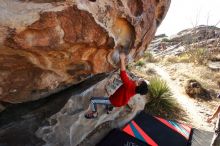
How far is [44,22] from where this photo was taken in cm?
365

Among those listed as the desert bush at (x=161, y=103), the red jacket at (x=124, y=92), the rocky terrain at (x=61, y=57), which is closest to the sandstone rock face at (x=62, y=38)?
the rocky terrain at (x=61, y=57)

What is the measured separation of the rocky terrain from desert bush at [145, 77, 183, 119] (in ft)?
9.26

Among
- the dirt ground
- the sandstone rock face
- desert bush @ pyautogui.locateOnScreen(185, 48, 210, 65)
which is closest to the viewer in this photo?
the sandstone rock face

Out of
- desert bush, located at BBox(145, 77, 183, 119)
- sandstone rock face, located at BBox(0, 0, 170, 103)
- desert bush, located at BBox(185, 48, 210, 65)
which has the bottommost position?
desert bush, located at BBox(145, 77, 183, 119)

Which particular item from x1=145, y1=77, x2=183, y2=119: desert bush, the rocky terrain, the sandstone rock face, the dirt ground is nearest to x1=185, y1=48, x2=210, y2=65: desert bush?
the dirt ground

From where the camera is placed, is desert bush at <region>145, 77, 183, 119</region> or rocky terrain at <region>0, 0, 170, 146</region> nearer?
rocky terrain at <region>0, 0, 170, 146</region>

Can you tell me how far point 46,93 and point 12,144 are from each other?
99 centimetres

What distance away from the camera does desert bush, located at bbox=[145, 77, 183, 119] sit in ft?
31.1

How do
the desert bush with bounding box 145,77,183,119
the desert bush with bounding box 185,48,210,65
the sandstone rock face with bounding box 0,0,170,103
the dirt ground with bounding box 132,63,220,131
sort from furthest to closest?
the desert bush with bounding box 185,48,210,65
the dirt ground with bounding box 132,63,220,131
the desert bush with bounding box 145,77,183,119
the sandstone rock face with bounding box 0,0,170,103

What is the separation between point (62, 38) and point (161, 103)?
247 inches

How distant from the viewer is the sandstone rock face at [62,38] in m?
3.60

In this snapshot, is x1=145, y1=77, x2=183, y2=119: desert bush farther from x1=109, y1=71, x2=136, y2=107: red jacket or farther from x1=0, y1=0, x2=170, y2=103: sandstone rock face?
x1=0, y1=0, x2=170, y2=103: sandstone rock face

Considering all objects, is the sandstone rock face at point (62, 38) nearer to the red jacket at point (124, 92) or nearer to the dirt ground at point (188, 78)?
the red jacket at point (124, 92)

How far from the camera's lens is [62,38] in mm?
3947
